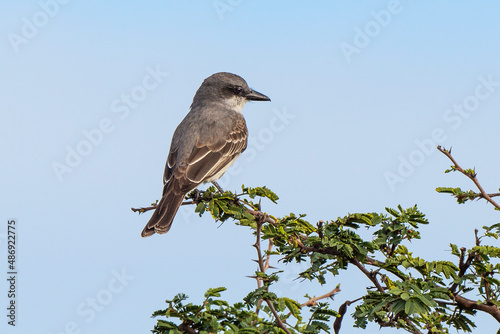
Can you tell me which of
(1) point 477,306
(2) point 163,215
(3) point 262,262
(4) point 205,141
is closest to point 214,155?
(4) point 205,141

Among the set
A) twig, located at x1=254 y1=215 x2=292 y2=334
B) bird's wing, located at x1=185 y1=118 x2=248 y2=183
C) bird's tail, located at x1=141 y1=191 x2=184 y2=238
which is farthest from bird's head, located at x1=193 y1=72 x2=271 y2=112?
twig, located at x1=254 y1=215 x2=292 y2=334

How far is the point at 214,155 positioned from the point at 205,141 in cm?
29

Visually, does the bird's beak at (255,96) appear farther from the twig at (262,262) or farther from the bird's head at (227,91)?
the twig at (262,262)

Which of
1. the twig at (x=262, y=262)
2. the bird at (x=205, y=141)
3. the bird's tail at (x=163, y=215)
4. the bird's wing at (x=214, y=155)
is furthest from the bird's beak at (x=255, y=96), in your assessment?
the twig at (x=262, y=262)

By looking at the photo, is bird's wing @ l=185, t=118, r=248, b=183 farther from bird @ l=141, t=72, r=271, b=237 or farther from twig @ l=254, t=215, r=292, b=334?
twig @ l=254, t=215, r=292, b=334

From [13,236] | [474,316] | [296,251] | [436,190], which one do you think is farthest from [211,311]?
[13,236]

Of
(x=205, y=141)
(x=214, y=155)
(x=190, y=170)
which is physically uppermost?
(x=205, y=141)

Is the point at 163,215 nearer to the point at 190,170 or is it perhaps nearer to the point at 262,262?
the point at 190,170

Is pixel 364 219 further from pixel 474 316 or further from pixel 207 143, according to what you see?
pixel 207 143

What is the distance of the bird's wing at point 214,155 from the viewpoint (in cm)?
830

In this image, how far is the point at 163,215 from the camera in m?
Answer: 7.32

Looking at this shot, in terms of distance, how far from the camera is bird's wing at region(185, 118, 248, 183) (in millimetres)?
8305

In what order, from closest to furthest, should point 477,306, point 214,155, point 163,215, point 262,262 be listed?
point 262,262, point 477,306, point 163,215, point 214,155

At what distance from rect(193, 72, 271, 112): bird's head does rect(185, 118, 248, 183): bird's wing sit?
0.81 m
